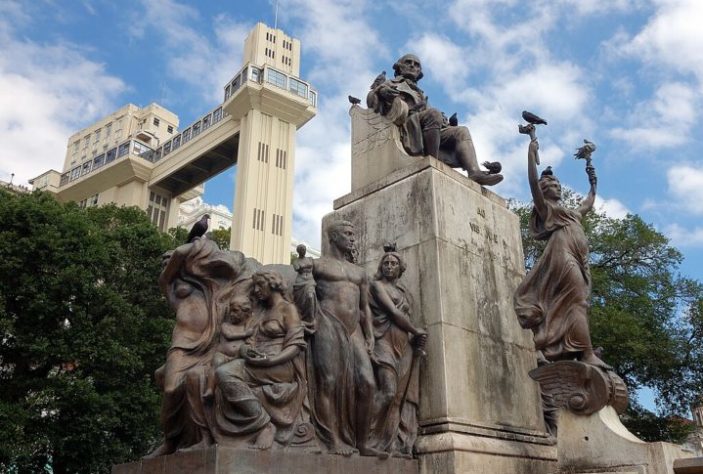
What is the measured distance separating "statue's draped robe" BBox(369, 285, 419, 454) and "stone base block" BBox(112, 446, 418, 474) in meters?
0.41

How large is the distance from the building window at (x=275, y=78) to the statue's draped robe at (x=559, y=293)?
45.6 m

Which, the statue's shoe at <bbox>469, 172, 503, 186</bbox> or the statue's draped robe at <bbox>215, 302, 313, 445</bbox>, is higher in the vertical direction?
the statue's shoe at <bbox>469, 172, 503, 186</bbox>

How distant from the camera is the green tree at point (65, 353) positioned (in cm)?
1773

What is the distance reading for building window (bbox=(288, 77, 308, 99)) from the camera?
53.2 m

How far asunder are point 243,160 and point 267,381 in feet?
148

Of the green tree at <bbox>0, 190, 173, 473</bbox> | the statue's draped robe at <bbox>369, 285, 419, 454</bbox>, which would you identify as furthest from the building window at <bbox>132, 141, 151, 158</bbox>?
the statue's draped robe at <bbox>369, 285, 419, 454</bbox>

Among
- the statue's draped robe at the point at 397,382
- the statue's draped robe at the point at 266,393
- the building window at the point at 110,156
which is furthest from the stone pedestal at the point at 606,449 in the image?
the building window at the point at 110,156

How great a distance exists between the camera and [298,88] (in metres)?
53.8

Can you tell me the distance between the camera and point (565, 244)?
301 inches

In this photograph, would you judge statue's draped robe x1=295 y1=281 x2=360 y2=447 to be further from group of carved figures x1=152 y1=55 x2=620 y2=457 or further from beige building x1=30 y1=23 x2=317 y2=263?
beige building x1=30 y1=23 x2=317 y2=263

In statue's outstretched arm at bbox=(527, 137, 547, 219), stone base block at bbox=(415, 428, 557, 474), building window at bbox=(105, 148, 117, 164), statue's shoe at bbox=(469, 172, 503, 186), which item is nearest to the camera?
stone base block at bbox=(415, 428, 557, 474)

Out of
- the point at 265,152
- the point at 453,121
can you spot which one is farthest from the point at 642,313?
the point at 265,152

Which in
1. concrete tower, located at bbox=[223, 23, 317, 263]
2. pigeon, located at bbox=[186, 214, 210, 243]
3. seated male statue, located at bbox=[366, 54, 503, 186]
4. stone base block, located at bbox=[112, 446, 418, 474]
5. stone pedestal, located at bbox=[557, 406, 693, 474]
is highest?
concrete tower, located at bbox=[223, 23, 317, 263]

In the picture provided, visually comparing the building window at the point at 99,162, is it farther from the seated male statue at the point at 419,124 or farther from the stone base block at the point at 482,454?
the stone base block at the point at 482,454
